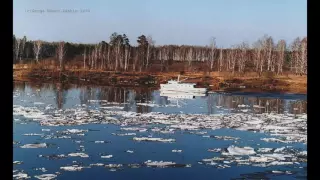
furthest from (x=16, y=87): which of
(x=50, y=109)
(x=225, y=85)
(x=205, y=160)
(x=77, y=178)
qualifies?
(x=225, y=85)

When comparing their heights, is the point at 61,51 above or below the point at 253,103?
above

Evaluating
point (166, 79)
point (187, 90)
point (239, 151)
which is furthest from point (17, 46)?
point (239, 151)

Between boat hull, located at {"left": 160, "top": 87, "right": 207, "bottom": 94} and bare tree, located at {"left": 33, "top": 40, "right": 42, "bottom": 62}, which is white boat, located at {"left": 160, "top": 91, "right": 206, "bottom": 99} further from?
bare tree, located at {"left": 33, "top": 40, "right": 42, "bottom": 62}

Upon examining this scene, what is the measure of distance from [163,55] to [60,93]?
1.03 meters

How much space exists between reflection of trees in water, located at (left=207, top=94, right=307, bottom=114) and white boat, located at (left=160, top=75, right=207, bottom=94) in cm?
13

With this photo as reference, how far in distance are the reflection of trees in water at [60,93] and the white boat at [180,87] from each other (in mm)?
925

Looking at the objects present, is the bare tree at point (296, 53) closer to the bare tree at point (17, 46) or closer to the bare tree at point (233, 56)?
the bare tree at point (233, 56)

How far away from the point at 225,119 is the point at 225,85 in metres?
0.42

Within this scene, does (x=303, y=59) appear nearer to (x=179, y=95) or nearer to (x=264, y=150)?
(x=264, y=150)

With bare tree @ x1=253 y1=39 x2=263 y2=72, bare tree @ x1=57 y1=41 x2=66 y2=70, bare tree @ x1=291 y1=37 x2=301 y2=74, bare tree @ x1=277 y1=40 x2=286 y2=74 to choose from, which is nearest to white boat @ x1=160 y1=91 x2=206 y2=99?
bare tree @ x1=253 y1=39 x2=263 y2=72

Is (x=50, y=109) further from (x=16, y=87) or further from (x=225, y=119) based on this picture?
(x=225, y=119)

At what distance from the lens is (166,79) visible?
12.8 feet

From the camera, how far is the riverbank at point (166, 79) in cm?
383
